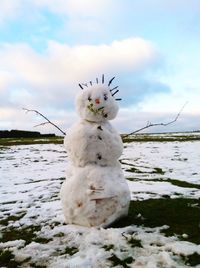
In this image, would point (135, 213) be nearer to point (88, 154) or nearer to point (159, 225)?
point (159, 225)

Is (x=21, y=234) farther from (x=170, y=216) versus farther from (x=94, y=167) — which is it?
(x=170, y=216)

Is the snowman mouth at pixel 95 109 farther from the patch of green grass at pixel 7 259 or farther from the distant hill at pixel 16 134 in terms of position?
the distant hill at pixel 16 134

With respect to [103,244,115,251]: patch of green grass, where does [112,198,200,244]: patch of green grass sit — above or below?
above

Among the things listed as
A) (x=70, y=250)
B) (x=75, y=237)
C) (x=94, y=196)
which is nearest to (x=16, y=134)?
(x=94, y=196)

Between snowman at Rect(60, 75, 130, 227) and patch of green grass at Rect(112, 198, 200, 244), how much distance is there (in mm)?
522

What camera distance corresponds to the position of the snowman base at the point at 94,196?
827cm

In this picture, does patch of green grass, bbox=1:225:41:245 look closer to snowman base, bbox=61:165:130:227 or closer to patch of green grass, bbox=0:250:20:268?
patch of green grass, bbox=0:250:20:268

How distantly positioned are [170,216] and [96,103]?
10.1 feet

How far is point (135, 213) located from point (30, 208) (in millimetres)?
2947

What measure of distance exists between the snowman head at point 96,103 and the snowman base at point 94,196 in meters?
1.06

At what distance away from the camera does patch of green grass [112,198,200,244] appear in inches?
318

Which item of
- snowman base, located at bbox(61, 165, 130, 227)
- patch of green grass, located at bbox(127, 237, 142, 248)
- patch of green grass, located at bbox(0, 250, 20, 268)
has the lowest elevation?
patch of green grass, located at bbox(0, 250, 20, 268)

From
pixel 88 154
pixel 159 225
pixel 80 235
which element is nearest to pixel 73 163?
pixel 88 154

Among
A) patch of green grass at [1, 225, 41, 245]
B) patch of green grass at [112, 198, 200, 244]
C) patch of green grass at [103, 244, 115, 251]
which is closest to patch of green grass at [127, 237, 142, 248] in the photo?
patch of green grass at [103, 244, 115, 251]
